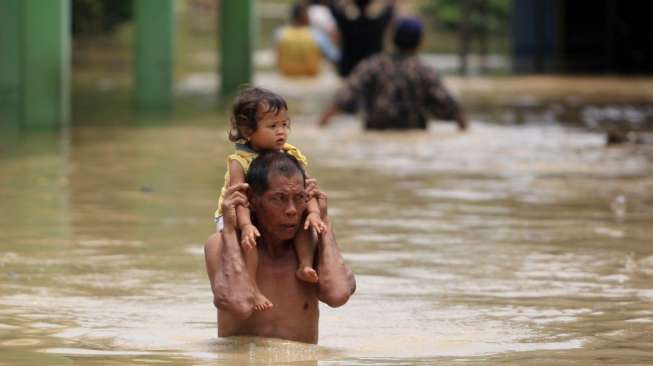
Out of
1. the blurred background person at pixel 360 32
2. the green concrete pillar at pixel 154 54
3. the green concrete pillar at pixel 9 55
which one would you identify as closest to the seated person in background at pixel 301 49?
the blurred background person at pixel 360 32

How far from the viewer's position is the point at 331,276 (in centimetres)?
662

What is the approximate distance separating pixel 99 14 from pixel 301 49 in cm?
814

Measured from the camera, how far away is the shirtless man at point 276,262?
6.56 meters

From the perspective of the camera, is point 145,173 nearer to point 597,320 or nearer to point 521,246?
point 521,246

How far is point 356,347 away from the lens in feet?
22.5

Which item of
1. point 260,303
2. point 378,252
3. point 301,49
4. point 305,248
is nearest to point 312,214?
point 305,248

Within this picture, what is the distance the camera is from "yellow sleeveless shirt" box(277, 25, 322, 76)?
2805 centimetres

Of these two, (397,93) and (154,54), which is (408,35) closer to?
(397,93)

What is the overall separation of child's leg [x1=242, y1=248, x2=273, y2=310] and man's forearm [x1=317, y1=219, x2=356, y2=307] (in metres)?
0.21

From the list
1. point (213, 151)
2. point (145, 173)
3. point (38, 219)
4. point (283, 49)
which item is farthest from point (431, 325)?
point (283, 49)

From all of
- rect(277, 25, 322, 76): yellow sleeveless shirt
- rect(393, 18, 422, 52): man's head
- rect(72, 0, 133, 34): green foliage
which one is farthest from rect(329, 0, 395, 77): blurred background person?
rect(72, 0, 133, 34): green foliage

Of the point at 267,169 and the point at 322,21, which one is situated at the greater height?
the point at 267,169

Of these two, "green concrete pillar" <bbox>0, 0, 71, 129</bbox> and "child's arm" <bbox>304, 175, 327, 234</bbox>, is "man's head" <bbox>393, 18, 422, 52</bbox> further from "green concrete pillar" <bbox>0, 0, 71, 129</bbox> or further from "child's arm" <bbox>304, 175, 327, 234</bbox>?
"child's arm" <bbox>304, 175, 327, 234</bbox>

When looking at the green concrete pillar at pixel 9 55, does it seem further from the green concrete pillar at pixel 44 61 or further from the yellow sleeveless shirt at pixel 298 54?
the yellow sleeveless shirt at pixel 298 54
